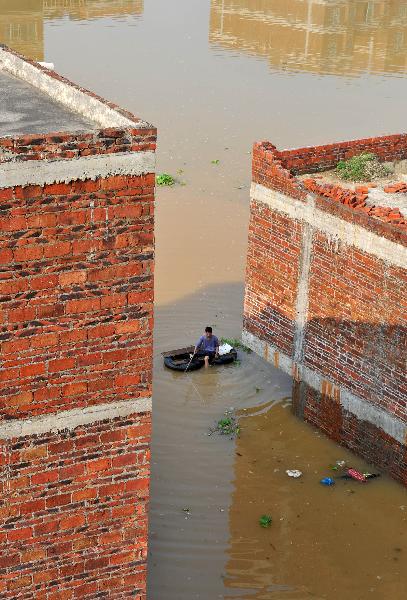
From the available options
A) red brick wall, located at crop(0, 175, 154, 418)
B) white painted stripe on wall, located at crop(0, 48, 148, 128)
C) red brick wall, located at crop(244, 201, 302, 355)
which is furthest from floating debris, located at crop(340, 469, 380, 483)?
white painted stripe on wall, located at crop(0, 48, 148, 128)

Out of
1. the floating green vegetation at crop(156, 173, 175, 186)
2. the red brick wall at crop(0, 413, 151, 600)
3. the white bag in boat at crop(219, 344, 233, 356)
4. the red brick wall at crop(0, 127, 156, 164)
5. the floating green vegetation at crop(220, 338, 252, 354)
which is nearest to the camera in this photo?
the red brick wall at crop(0, 127, 156, 164)

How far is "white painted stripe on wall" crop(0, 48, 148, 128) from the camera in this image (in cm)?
833

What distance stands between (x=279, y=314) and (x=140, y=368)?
26.0 feet

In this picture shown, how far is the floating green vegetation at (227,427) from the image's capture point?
15.8 metres

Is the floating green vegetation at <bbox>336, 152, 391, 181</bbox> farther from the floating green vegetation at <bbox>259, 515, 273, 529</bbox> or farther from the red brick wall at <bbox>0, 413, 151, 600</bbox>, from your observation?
the red brick wall at <bbox>0, 413, 151, 600</bbox>

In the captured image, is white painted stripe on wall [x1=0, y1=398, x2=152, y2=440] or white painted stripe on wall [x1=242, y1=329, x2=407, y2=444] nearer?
white painted stripe on wall [x1=0, y1=398, x2=152, y2=440]

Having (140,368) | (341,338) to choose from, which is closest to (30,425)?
(140,368)

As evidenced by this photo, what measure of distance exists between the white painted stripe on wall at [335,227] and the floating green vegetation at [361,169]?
146cm

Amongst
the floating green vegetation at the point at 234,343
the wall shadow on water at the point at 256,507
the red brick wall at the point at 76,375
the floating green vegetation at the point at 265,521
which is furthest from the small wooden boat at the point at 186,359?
the red brick wall at the point at 76,375

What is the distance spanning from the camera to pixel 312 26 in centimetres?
4950

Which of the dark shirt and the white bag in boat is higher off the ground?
the dark shirt

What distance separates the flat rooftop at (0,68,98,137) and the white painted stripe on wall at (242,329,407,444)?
7.25 metres

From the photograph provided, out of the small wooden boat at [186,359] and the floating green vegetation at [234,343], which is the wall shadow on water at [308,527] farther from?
the floating green vegetation at [234,343]

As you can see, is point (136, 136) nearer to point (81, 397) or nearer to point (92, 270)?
point (92, 270)
